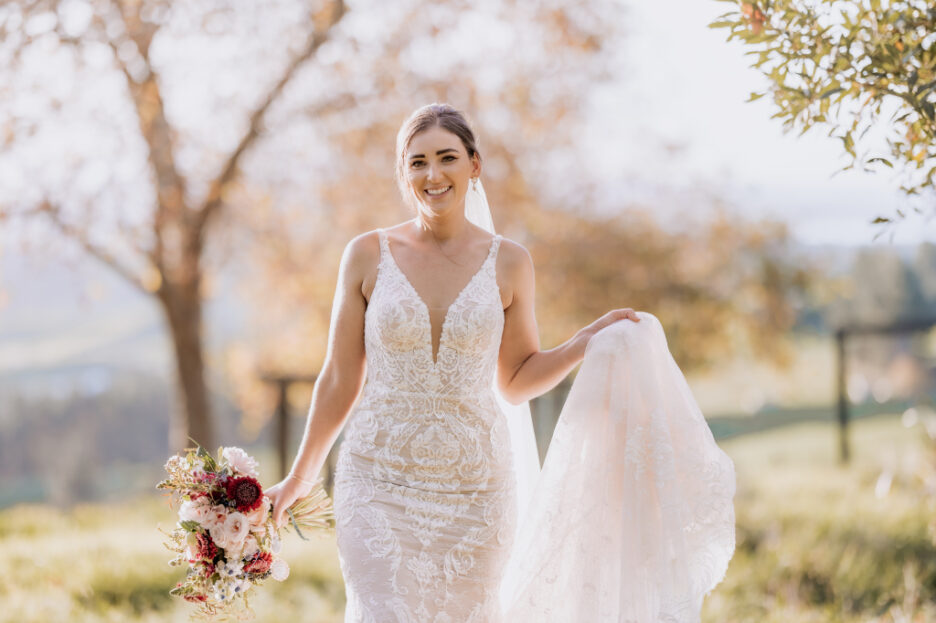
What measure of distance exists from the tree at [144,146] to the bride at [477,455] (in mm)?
5081

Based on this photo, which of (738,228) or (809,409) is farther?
(809,409)

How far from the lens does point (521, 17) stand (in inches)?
339

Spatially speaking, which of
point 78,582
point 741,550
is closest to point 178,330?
point 78,582

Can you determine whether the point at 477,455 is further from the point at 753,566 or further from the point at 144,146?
the point at 144,146

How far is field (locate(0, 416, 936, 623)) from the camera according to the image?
5230 millimetres

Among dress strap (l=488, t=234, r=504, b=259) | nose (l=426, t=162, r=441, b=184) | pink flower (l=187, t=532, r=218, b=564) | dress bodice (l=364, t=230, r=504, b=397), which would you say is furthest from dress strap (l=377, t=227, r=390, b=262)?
pink flower (l=187, t=532, r=218, b=564)

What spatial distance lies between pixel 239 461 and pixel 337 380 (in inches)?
16.6

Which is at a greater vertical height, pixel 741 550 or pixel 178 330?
pixel 178 330

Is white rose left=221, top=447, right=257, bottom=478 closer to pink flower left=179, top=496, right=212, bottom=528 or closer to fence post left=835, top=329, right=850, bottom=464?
pink flower left=179, top=496, right=212, bottom=528

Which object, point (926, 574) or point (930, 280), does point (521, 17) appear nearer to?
point (926, 574)

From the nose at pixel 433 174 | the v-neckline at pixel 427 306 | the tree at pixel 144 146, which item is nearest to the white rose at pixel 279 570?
the v-neckline at pixel 427 306

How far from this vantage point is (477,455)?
10.2 feet

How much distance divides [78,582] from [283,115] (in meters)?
4.42

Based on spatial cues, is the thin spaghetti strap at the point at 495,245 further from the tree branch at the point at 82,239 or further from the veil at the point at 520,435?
the tree branch at the point at 82,239
